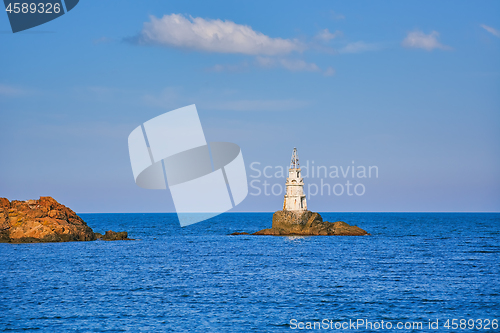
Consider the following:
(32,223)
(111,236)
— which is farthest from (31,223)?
(111,236)

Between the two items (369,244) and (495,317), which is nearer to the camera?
(495,317)

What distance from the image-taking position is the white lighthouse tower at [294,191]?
378 feet

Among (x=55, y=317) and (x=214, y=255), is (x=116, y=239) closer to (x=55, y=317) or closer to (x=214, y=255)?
(x=214, y=255)

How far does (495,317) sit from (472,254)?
147 feet

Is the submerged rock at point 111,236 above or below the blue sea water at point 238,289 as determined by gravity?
above

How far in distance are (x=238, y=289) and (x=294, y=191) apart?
228 ft

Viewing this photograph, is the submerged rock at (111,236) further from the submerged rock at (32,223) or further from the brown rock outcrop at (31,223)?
the brown rock outcrop at (31,223)

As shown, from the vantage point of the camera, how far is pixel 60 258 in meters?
70.1

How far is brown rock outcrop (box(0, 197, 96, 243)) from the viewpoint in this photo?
9250 cm

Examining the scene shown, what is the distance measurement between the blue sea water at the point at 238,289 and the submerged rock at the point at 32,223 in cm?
1360

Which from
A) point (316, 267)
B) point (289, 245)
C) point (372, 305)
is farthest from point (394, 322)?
point (289, 245)

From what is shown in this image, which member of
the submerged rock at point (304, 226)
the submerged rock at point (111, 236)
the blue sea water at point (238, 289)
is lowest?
the blue sea water at point (238, 289)

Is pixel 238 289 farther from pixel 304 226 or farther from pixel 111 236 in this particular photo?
pixel 304 226

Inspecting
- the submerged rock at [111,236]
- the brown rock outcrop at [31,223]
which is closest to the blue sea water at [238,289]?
the brown rock outcrop at [31,223]
